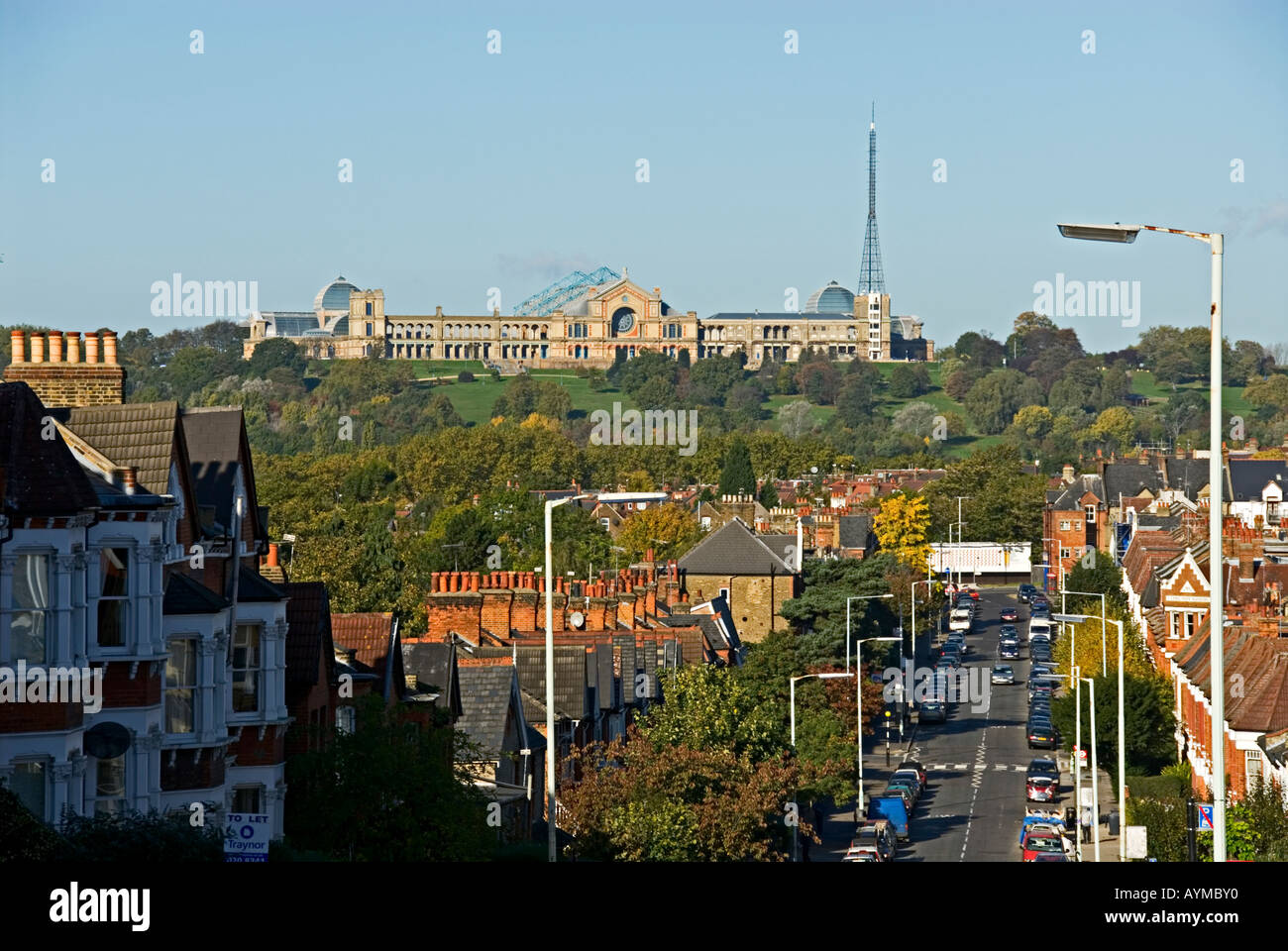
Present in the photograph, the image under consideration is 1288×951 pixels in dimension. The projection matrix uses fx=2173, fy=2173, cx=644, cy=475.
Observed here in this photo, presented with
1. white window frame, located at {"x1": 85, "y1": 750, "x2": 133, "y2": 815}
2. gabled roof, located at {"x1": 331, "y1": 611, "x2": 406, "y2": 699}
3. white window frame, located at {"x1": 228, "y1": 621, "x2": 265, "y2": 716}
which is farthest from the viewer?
gabled roof, located at {"x1": 331, "y1": 611, "x2": 406, "y2": 699}

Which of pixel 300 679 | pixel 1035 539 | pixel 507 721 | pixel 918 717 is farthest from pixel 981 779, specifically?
pixel 1035 539

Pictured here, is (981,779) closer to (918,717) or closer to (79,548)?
(918,717)

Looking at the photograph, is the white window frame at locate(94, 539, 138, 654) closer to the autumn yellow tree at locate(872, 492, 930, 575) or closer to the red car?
the red car

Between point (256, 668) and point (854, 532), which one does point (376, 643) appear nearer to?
point (256, 668)

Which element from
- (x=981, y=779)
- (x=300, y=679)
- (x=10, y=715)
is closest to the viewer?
(x=10, y=715)

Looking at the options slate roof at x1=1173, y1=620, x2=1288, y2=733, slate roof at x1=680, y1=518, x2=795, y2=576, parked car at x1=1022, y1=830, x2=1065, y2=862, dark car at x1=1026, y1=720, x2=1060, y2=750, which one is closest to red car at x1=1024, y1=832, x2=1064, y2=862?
parked car at x1=1022, y1=830, x2=1065, y2=862

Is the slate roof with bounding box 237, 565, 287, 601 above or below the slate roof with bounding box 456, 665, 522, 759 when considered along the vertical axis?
above
